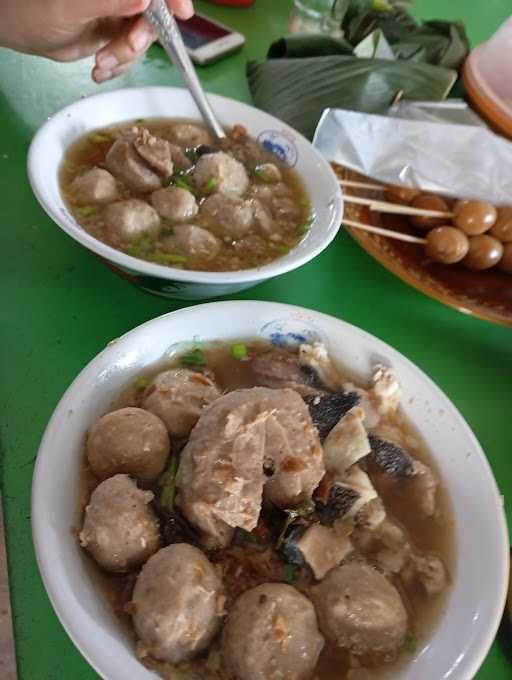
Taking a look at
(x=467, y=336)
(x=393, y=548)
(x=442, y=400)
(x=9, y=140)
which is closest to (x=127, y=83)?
(x=9, y=140)

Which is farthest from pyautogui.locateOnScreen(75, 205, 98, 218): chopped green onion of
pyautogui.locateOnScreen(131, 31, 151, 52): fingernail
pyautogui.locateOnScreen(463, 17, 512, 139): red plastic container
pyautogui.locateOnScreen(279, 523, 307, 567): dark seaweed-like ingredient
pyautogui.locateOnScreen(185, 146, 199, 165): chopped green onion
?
pyautogui.locateOnScreen(463, 17, 512, 139): red plastic container

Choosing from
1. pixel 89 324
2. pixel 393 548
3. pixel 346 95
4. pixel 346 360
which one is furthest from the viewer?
pixel 346 95

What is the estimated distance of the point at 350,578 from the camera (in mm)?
1021

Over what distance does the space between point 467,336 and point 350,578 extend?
0.99m

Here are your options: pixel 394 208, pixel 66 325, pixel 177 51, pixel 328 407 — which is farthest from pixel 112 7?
pixel 328 407

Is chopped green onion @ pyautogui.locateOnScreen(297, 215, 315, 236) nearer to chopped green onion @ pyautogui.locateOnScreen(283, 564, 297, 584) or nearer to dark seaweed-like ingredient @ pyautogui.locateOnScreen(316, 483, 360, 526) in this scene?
dark seaweed-like ingredient @ pyautogui.locateOnScreen(316, 483, 360, 526)

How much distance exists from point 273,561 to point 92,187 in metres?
1.08

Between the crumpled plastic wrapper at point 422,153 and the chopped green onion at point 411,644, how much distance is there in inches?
59.0

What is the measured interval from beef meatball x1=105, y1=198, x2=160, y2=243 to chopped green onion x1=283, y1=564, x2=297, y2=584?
916 mm

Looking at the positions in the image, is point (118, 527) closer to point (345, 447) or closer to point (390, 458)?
point (345, 447)

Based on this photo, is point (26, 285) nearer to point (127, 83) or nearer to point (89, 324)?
point (89, 324)

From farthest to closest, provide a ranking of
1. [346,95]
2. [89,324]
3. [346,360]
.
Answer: [346,95] → [89,324] → [346,360]

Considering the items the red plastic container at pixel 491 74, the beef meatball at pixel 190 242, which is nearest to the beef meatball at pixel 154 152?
the beef meatball at pixel 190 242

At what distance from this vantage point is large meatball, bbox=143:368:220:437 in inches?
45.3
